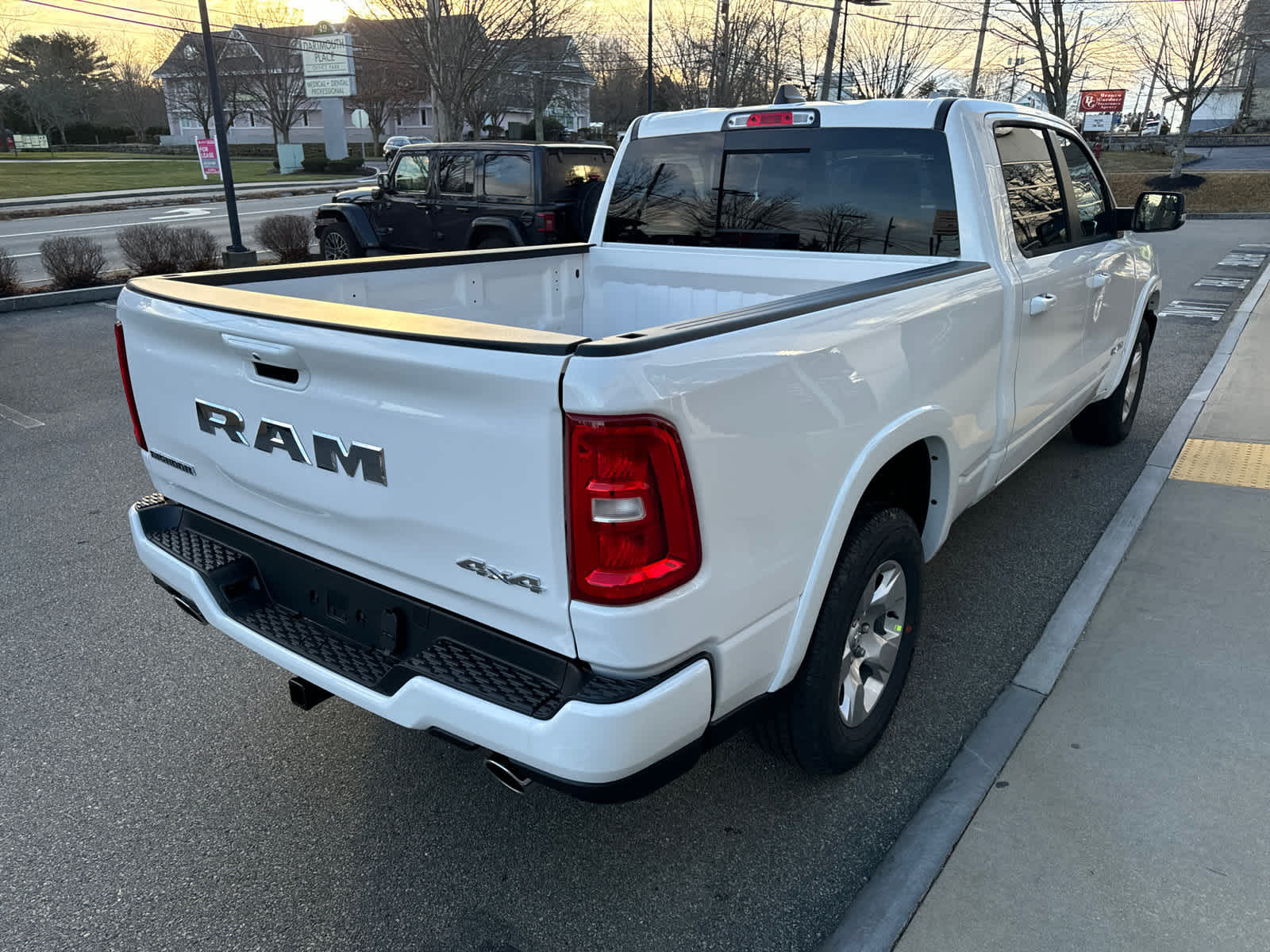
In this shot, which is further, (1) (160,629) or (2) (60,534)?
(2) (60,534)

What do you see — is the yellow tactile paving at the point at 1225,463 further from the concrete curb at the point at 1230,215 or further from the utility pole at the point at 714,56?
the utility pole at the point at 714,56

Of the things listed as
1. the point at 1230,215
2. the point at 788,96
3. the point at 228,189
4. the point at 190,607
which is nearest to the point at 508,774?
the point at 190,607

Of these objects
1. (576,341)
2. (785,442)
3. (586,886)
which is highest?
(576,341)

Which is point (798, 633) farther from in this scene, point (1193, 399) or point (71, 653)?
point (1193, 399)

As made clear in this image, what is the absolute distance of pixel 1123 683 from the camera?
3.18 metres

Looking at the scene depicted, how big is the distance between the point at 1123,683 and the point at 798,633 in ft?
5.40

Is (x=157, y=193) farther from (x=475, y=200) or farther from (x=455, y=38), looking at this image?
(x=475, y=200)

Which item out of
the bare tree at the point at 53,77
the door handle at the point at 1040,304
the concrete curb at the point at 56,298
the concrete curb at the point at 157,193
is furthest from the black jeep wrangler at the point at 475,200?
the bare tree at the point at 53,77

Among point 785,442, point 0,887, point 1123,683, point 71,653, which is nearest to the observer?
point 785,442

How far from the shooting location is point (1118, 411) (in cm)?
550

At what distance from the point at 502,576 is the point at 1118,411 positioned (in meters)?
4.87

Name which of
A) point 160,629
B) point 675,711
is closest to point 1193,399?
point 675,711

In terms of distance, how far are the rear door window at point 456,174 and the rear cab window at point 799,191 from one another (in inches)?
309

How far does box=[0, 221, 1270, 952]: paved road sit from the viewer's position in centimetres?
231
